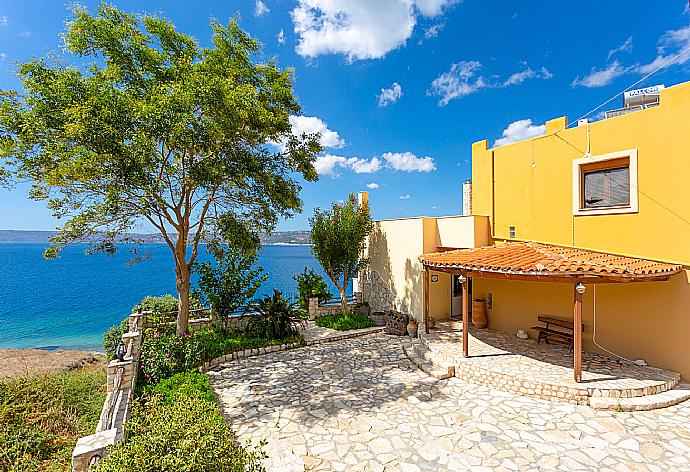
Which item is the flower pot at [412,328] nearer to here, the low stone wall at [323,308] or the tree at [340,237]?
the tree at [340,237]

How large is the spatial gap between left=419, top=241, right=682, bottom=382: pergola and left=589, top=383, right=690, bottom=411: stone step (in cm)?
60

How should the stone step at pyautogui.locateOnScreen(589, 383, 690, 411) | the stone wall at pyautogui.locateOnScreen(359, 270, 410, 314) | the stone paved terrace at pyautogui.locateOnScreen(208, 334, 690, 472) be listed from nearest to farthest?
the stone paved terrace at pyautogui.locateOnScreen(208, 334, 690, 472)
the stone step at pyautogui.locateOnScreen(589, 383, 690, 411)
the stone wall at pyautogui.locateOnScreen(359, 270, 410, 314)

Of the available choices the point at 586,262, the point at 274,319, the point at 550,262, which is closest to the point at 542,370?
the point at 550,262

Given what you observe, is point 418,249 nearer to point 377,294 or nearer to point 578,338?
point 377,294

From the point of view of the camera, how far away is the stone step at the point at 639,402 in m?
6.67

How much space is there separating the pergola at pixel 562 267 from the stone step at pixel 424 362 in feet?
2.75

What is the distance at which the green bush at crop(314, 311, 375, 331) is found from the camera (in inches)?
517

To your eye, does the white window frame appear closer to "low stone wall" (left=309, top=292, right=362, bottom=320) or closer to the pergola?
the pergola

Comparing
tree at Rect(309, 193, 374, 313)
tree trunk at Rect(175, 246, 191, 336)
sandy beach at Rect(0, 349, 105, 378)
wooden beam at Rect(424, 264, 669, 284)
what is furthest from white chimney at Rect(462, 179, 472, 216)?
sandy beach at Rect(0, 349, 105, 378)

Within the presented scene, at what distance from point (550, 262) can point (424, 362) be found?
4382 mm

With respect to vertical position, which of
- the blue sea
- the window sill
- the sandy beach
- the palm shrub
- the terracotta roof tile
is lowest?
the blue sea

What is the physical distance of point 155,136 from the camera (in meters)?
7.68

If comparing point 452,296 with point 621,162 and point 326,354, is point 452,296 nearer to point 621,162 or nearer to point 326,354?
point 326,354

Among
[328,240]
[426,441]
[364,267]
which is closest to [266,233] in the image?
[328,240]
